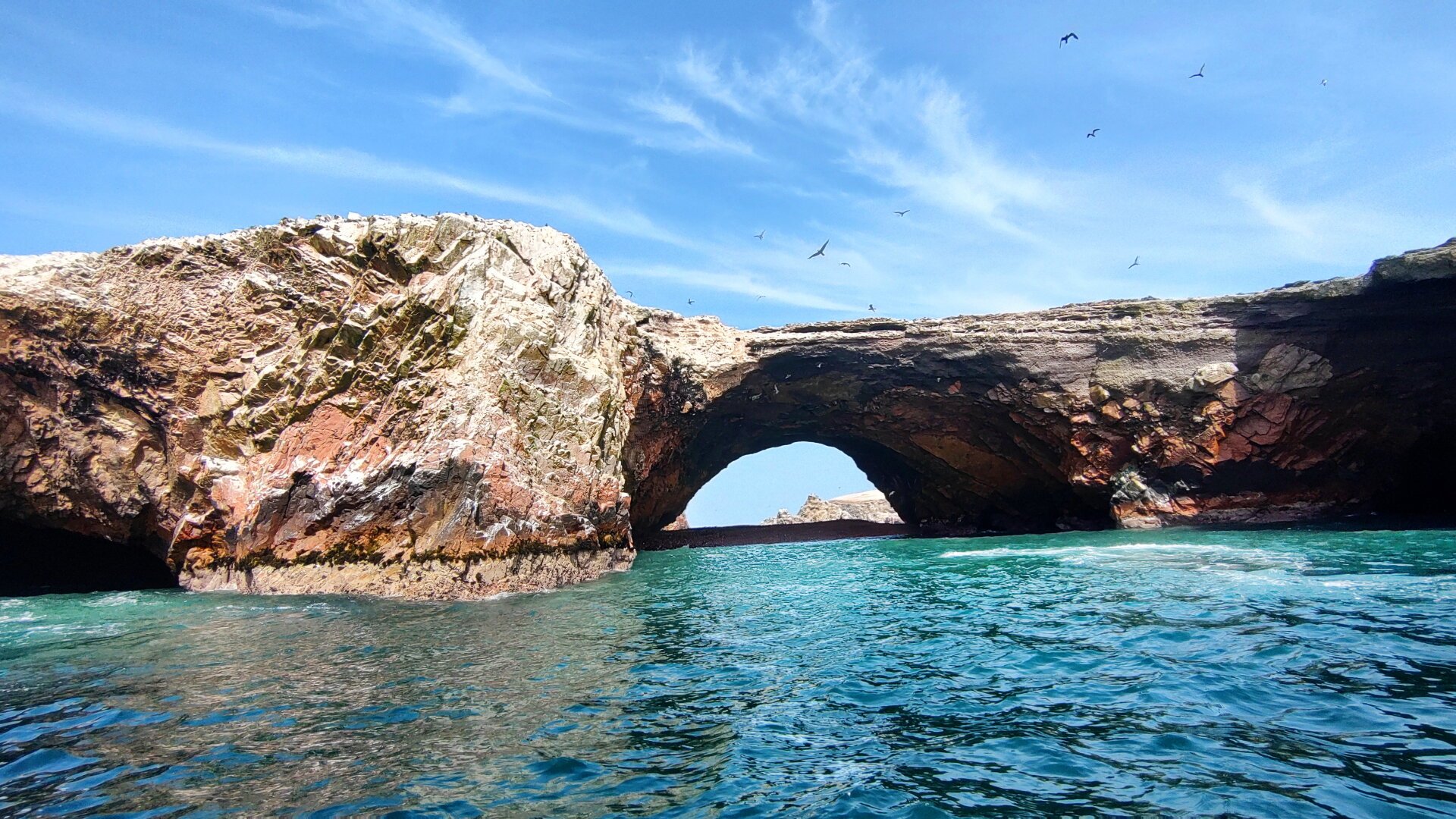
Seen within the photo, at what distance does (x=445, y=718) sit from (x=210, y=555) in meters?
13.9

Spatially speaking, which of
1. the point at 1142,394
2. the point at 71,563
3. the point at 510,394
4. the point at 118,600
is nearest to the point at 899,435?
the point at 1142,394

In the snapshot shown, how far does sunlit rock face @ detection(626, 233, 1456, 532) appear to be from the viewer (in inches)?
945

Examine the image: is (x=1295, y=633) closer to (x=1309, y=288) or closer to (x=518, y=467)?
(x=518, y=467)

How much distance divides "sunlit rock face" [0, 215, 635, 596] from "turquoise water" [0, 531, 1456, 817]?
9.60 feet

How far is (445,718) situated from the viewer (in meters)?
6.66

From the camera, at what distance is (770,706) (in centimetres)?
688

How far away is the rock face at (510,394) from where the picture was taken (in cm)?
1611

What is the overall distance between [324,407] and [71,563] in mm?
10615

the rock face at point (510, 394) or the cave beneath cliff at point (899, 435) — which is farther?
the cave beneath cliff at point (899, 435)

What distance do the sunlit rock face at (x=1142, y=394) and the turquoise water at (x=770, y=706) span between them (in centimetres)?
1433

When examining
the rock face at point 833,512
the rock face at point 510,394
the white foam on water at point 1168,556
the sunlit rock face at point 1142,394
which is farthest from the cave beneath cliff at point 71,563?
the rock face at point 833,512

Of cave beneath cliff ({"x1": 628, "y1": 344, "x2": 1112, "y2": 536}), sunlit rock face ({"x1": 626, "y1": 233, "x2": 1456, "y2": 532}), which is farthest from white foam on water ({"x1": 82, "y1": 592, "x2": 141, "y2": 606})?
cave beneath cliff ({"x1": 628, "y1": 344, "x2": 1112, "y2": 536})

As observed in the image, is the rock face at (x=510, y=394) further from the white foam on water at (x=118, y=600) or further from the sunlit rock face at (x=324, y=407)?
the white foam on water at (x=118, y=600)

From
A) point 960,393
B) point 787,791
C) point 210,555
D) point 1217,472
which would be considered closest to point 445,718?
point 787,791
